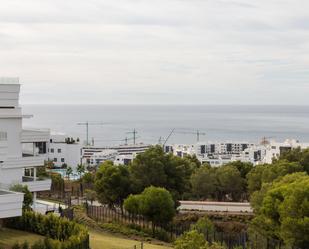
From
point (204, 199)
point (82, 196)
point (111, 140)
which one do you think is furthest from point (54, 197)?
point (111, 140)

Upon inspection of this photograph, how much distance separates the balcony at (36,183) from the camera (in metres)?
27.8

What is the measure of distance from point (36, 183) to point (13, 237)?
21.7 feet

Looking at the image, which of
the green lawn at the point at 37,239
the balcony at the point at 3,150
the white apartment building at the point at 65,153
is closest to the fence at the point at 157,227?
the green lawn at the point at 37,239

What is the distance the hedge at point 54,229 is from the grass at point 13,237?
32 cm

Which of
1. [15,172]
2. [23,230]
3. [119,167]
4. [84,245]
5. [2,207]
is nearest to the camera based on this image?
[84,245]

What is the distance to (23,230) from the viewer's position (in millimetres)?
23047

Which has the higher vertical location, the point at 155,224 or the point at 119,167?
the point at 119,167

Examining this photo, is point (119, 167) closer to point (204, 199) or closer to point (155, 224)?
point (155, 224)

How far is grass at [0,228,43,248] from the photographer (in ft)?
67.3

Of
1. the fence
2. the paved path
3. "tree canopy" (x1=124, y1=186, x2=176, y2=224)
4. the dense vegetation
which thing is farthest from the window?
the paved path

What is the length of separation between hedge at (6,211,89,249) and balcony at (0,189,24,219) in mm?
878

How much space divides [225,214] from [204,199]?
24.3 ft

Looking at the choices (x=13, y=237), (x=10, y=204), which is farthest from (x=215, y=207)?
(x=10, y=204)

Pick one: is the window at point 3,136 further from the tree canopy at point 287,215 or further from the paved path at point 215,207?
the paved path at point 215,207
